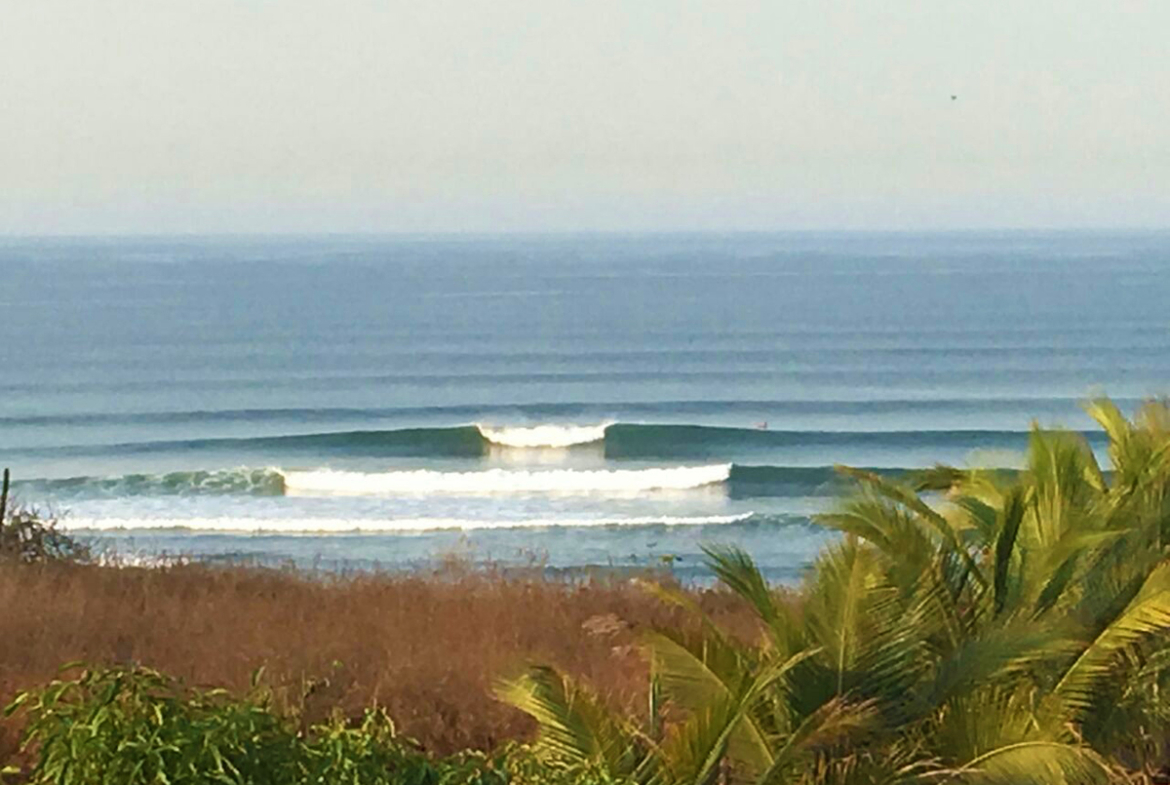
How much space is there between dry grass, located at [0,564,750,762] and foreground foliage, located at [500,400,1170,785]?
78 centimetres

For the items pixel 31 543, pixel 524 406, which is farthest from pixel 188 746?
pixel 524 406

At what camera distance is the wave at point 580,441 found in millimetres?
41719

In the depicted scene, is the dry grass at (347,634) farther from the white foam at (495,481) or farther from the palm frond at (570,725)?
the white foam at (495,481)

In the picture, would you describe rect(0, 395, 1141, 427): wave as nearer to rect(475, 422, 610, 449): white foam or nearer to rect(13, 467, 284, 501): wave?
rect(475, 422, 610, 449): white foam

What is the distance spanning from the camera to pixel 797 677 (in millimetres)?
7270

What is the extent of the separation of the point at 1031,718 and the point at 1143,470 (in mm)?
2877

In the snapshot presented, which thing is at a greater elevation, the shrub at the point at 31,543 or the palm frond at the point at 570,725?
the palm frond at the point at 570,725

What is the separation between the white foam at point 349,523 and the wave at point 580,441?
351 inches

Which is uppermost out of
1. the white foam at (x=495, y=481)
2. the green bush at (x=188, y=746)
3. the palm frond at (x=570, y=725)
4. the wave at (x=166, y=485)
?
the green bush at (x=188, y=746)

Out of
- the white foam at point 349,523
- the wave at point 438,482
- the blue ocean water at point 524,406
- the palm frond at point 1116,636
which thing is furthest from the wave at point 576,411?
the palm frond at point 1116,636

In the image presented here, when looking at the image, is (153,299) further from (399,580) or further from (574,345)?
(399,580)

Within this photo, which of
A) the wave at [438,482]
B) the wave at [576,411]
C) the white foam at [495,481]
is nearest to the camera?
the wave at [438,482]

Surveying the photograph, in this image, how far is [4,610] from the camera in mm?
10680

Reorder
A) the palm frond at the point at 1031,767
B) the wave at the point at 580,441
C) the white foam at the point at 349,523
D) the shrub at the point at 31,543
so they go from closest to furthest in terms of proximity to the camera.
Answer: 1. the palm frond at the point at 1031,767
2. the shrub at the point at 31,543
3. the white foam at the point at 349,523
4. the wave at the point at 580,441
